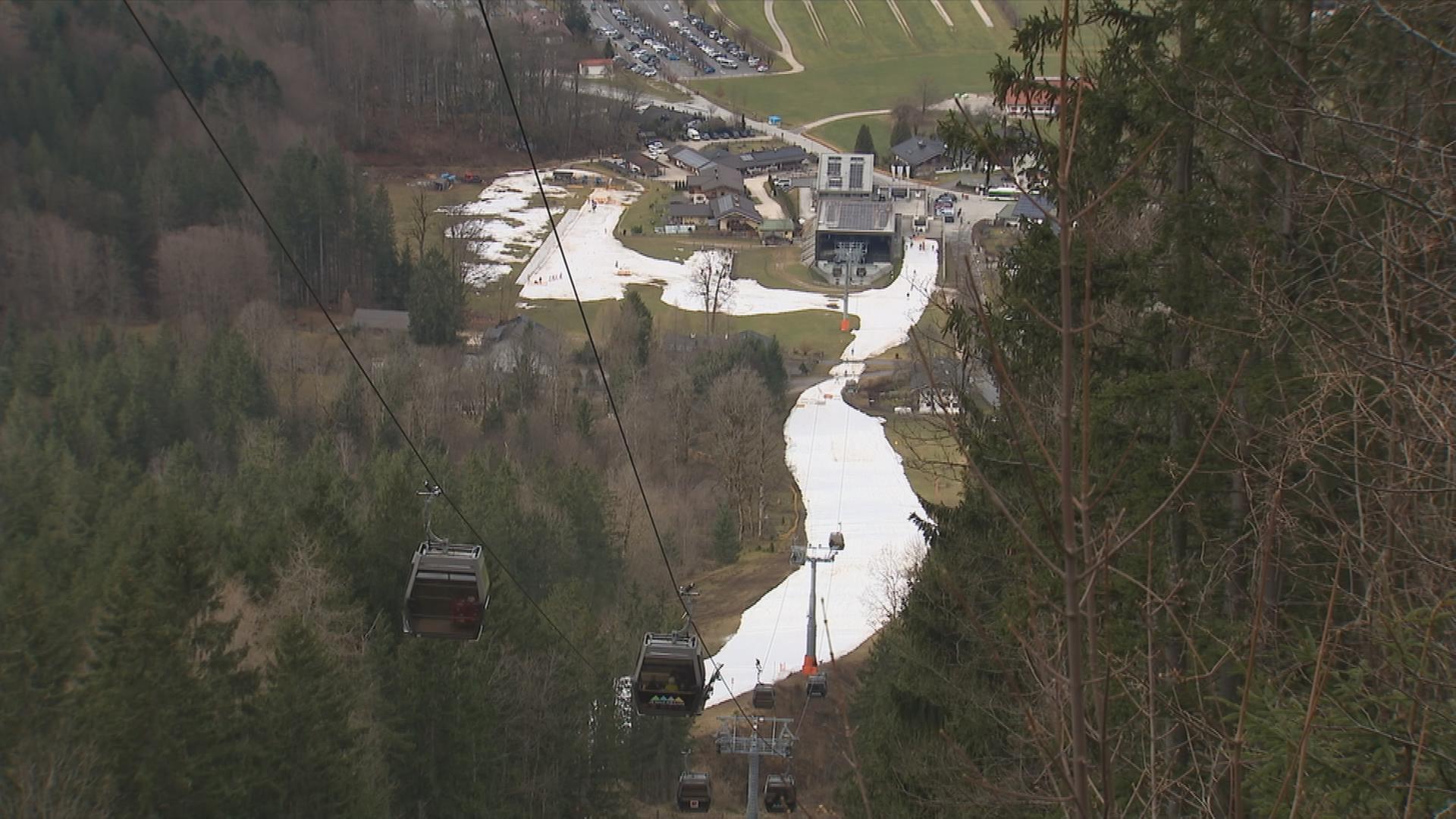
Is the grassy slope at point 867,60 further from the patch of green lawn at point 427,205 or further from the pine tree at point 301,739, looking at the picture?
the pine tree at point 301,739

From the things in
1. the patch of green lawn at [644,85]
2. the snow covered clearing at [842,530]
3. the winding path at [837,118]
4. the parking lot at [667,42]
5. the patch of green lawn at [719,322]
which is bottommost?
the snow covered clearing at [842,530]

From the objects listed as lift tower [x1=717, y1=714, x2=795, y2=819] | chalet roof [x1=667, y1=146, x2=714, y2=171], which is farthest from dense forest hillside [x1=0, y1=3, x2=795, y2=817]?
chalet roof [x1=667, y1=146, x2=714, y2=171]

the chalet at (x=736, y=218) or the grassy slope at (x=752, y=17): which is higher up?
the grassy slope at (x=752, y=17)

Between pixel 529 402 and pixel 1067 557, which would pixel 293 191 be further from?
pixel 1067 557

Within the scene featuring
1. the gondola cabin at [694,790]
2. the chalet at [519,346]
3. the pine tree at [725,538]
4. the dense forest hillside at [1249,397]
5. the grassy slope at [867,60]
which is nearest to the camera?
the dense forest hillside at [1249,397]

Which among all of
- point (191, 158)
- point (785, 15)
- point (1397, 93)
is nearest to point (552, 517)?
point (1397, 93)

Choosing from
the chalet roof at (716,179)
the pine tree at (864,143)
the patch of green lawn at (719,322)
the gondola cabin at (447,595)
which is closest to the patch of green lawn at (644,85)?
the pine tree at (864,143)

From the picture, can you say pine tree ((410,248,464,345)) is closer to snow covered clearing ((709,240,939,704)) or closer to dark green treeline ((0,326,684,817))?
snow covered clearing ((709,240,939,704))
